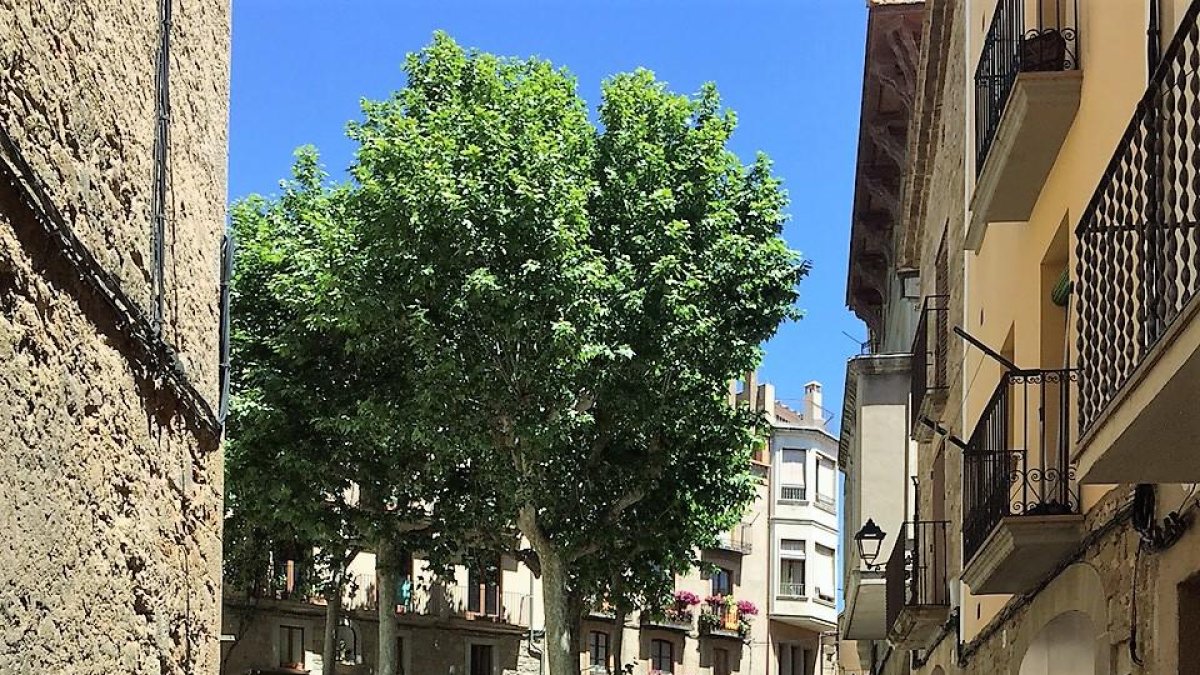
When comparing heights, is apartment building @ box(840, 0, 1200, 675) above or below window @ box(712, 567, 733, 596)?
above

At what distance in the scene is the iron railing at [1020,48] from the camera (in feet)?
30.4

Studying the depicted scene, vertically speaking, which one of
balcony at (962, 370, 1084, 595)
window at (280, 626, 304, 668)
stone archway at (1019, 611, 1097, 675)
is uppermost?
balcony at (962, 370, 1084, 595)

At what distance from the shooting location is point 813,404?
60.7 m

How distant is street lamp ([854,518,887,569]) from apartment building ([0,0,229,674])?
1039 centimetres

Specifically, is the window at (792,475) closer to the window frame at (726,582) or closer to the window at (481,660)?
the window frame at (726,582)

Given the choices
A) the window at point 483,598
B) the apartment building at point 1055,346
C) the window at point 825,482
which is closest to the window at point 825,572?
the window at point 825,482

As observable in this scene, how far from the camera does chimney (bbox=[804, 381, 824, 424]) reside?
6044 centimetres

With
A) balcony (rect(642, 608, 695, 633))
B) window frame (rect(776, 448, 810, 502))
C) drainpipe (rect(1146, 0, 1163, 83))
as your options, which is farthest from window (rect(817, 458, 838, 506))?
drainpipe (rect(1146, 0, 1163, 83))

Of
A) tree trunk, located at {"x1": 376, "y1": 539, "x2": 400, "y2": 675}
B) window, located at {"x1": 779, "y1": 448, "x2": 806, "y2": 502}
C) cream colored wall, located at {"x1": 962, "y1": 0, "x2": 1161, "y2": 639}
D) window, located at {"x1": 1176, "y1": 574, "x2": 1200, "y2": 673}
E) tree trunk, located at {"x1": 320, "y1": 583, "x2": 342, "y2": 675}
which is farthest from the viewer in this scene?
window, located at {"x1": 779, "y1": 448, "x2": 806, "y2": 502}

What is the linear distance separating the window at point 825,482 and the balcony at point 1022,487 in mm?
48734

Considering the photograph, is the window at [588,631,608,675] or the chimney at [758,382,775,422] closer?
the window at [588,631,608,675]

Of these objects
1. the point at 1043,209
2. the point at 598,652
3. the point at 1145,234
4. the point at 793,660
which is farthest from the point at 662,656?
the point at 1145,234

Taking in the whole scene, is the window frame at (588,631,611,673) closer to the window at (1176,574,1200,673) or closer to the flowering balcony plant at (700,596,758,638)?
the flowering balcony plant at (700,596,758,638)

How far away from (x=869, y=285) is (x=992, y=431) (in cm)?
1806
